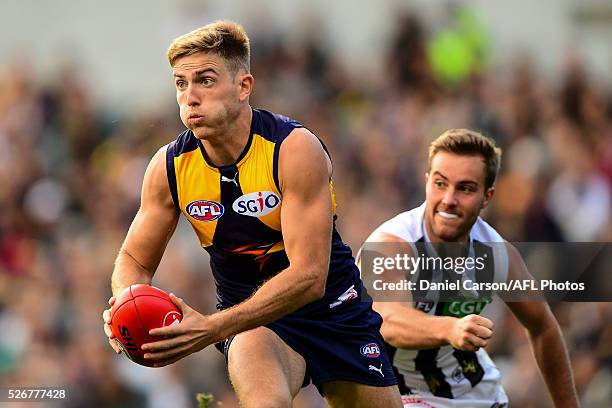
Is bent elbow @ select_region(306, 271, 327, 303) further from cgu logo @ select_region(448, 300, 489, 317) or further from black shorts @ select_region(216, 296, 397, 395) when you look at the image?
cgu logo @ select_region(448, 300, 489, 317)

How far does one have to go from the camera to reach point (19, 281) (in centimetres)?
1237

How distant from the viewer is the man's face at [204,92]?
226 inches

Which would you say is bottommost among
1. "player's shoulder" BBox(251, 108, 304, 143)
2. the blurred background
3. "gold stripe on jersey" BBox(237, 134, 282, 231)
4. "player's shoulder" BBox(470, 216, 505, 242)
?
the blurred background

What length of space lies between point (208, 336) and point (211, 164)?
3.07 ft

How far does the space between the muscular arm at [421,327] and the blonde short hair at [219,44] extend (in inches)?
61.5

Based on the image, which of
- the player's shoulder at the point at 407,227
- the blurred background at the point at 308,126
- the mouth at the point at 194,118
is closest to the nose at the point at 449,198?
the player's shoulder at the point at 407,227

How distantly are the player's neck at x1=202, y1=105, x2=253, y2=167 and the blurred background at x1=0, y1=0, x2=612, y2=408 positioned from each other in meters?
4.92

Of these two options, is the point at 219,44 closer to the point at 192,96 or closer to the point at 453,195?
the point at 192,96

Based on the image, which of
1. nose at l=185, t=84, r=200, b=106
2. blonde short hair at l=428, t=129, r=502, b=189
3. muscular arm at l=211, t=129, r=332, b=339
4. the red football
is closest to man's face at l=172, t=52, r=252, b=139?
nose at l=185, t=84, r=200, b=106

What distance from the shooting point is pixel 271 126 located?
236 inches

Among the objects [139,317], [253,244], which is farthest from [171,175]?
[139,317]

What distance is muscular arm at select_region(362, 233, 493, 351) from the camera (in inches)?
233

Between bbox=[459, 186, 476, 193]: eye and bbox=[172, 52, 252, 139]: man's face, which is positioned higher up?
bbox=[172, 52, 252, 139]: man's face

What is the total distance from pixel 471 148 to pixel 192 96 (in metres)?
1.97
